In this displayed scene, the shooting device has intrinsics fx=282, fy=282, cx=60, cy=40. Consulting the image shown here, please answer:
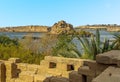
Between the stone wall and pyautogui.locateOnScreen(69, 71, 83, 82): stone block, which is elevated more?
pyautogui.locateOnScreen(69, 71, 83, 82): stone block

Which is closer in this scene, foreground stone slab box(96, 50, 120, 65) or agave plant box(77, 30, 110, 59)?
foreground stone slab box(96, 50, 120, 65)

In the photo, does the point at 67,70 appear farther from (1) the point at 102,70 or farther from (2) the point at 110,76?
(2) the point at 110,76

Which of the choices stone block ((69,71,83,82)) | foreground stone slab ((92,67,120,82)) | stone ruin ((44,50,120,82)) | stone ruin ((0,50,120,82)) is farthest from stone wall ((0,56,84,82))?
foreground stone slab ((92,67,120,82))

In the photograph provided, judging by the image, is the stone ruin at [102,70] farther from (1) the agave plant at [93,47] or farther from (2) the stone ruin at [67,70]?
(1) the agave plant at [93,47]

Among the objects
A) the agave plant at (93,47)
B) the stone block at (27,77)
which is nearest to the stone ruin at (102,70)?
the stone block at (27,77)

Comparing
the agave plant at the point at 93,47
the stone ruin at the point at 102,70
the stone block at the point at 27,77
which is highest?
the stone ruin at the point at 102,70

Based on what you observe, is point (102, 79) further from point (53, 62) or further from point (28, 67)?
point (28, 67)

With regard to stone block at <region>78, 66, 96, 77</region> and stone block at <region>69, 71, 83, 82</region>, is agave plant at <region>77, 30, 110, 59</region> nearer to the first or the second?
stone block at <region>69, 71, 83, 82</region>

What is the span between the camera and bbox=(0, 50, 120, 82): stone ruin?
15.0 feet

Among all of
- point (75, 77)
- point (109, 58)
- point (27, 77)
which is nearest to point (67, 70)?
point (27, 77)

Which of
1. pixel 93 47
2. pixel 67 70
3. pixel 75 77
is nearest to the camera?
pixel 75 77

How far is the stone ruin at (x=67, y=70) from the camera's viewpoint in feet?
15.0

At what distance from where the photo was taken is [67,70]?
33.8ft

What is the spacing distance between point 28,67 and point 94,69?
6.27m
